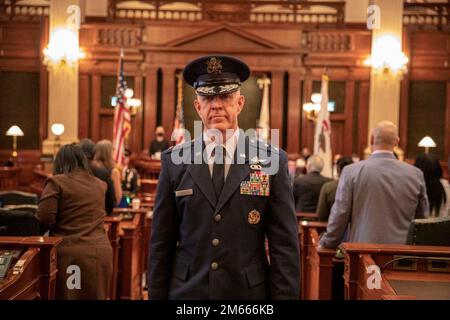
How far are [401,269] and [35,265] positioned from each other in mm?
2276

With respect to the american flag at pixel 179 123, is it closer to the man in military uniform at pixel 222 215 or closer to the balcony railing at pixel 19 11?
the balcony railing at pixel 19 11

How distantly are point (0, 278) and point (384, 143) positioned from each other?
102 inches

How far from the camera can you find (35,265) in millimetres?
3844

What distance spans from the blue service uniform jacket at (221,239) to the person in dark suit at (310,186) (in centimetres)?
465

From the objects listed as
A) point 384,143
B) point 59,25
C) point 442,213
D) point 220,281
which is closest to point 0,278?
point 220,281

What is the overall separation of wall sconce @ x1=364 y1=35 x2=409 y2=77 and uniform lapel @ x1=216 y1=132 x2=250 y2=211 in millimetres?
13283

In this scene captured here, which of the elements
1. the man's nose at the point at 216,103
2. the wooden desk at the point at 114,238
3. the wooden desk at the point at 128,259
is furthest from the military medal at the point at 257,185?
the wooden desk at the point at 128,259

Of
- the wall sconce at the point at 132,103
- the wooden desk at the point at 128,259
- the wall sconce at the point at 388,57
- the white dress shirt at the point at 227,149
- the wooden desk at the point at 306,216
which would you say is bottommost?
the wooden desk at the point at 128,259

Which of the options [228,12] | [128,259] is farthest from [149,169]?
[128,259]

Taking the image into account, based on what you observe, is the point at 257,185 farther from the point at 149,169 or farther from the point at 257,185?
the point at 149,169

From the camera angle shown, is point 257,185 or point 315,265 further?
point 315,265

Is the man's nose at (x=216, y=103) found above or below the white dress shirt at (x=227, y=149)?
above

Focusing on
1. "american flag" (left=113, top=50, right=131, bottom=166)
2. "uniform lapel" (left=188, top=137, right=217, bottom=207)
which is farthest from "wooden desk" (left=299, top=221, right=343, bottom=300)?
"american flag" (left=113, top=50, right=131, bottom=166)

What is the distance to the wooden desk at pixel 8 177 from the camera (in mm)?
14031
